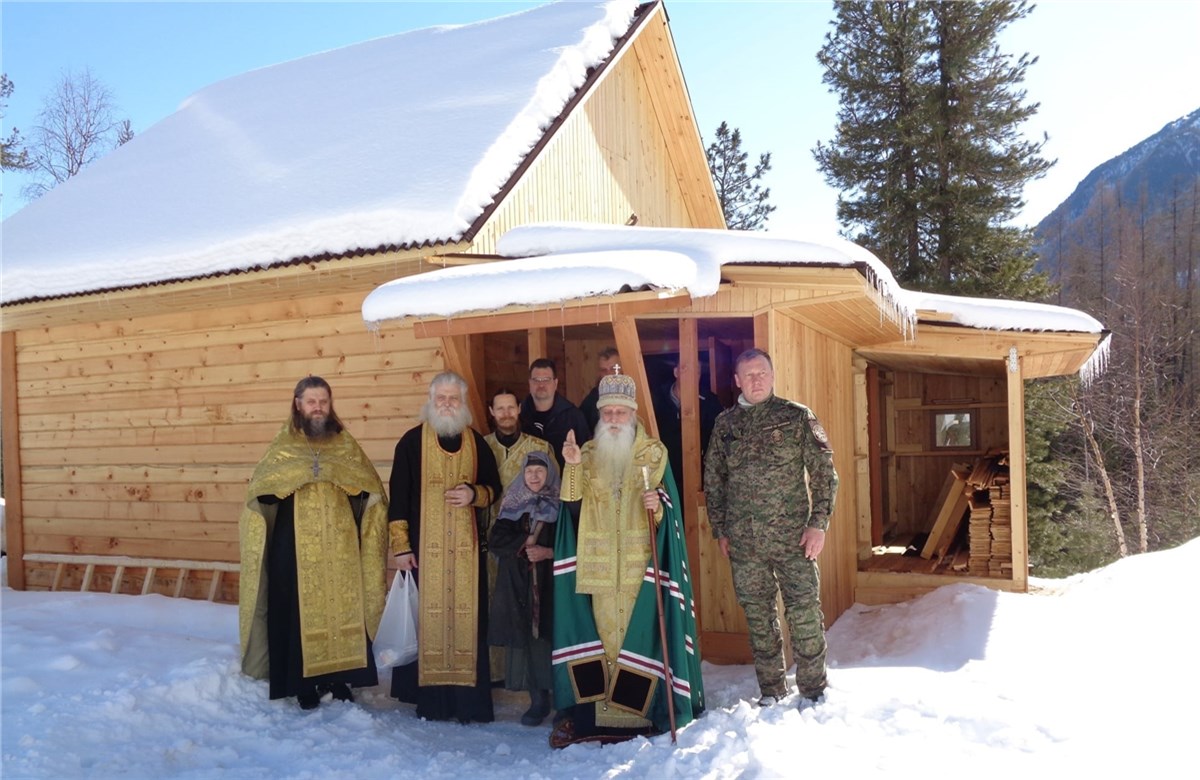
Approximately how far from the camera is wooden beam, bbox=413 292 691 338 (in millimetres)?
4223

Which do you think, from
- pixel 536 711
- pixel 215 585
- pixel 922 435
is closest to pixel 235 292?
pixel 215 585

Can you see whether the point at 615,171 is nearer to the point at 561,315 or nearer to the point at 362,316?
the point at 362,316

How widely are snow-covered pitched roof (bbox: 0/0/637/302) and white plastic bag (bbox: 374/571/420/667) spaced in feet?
7.44

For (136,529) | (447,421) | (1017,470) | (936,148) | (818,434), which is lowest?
(136,529)

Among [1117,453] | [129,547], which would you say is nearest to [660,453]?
[129,547]

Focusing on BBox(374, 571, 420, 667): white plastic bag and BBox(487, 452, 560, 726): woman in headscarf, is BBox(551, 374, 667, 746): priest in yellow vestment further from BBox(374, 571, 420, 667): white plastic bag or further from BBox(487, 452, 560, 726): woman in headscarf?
BBox(374, 571, 420, 667): white plastic bag

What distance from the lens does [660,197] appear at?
1084 centimetres

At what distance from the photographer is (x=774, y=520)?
442 cm

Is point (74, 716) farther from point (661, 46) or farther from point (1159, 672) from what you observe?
point (661, 46)

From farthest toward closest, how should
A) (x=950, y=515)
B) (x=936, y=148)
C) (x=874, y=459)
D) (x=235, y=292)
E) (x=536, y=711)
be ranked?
(x=936, y=148)
(x=874, y=459)
(x=950, y=515)
(x=235, y=292)
(x=536, y=711)

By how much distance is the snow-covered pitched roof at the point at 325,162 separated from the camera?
610 cm

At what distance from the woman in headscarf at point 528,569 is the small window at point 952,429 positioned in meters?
8.07

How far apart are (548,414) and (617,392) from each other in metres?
0.79

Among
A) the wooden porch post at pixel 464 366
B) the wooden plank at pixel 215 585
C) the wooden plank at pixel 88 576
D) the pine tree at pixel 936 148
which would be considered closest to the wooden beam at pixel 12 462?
the wooden plank at pixel 88 576
